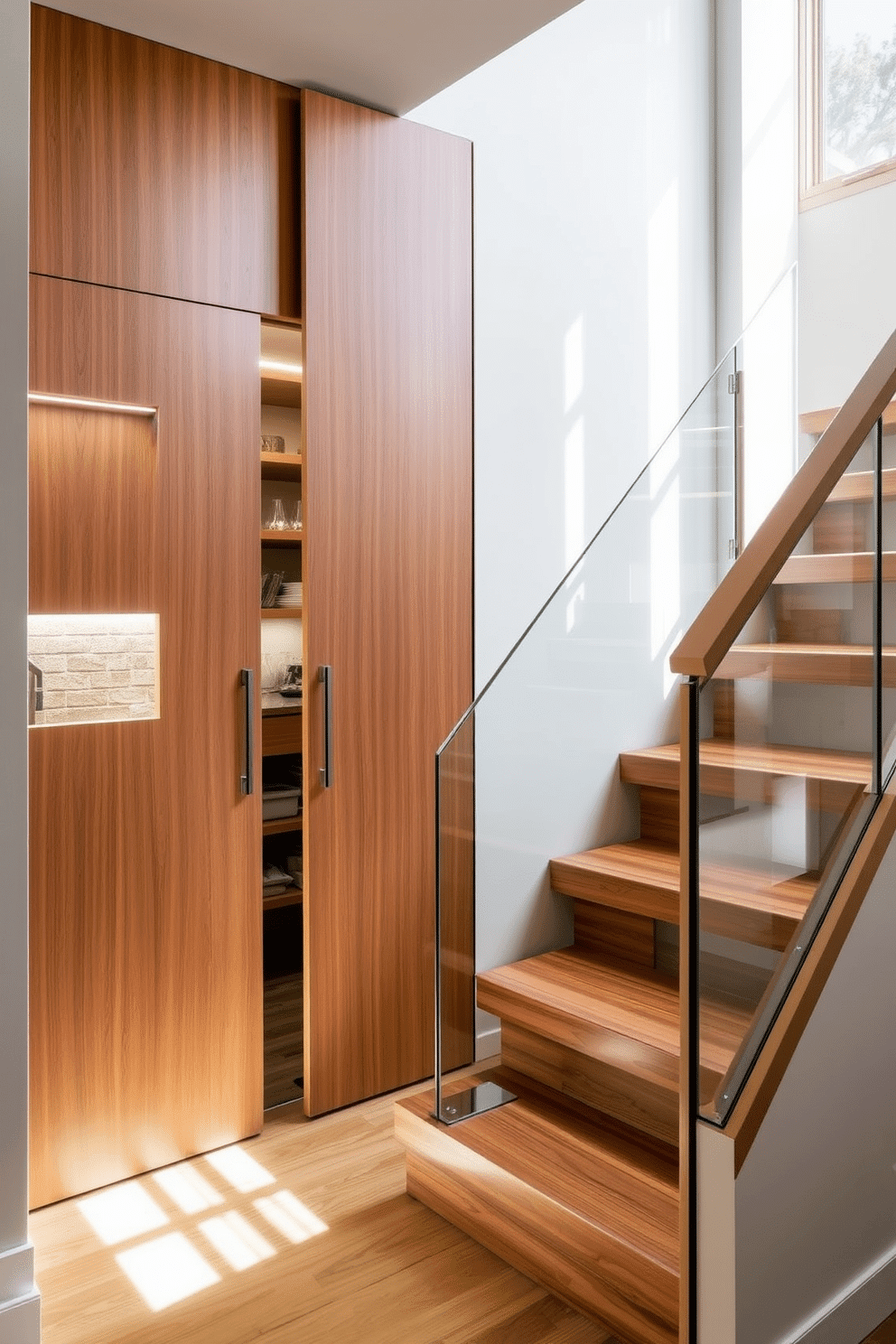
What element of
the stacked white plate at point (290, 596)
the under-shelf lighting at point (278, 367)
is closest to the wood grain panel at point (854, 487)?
the under-shelf lighting at point (278, 367)

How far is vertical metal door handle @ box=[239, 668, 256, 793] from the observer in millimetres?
2707

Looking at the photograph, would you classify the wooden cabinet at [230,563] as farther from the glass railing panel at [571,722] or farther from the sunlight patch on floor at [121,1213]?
the glass railing panel at [571,722]

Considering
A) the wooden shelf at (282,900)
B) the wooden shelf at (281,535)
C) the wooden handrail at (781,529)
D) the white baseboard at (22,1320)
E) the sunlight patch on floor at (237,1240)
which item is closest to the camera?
the wooden handrail at (781,529)

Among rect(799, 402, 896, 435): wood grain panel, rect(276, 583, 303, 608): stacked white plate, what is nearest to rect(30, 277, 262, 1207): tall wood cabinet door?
rect(276, 583, 303, 608): stacked white plate

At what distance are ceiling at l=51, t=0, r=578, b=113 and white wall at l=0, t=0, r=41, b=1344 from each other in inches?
20.9

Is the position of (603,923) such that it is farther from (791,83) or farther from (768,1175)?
(791,83)

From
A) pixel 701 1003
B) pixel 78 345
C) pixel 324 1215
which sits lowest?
pixel 324 1215

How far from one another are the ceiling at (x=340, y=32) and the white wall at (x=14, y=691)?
532 mm

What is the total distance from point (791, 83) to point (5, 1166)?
183 inches

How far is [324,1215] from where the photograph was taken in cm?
239

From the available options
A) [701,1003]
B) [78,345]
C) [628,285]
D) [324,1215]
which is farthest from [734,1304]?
[628,285]

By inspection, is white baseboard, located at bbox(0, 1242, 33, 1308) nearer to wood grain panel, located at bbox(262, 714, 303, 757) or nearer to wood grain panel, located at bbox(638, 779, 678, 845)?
wood grain panel, located at bbox(262, 714, 303, 757)

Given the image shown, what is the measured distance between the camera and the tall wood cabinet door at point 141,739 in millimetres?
2418

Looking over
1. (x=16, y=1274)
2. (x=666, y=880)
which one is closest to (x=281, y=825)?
(x=666, y=880)
